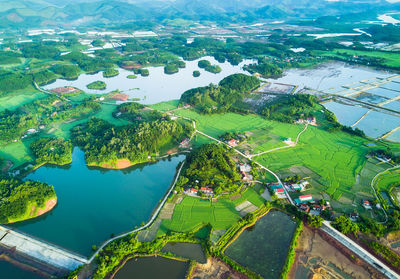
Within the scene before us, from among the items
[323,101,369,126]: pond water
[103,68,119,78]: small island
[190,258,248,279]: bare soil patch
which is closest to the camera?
[190,258,248,279]: bare soil patch

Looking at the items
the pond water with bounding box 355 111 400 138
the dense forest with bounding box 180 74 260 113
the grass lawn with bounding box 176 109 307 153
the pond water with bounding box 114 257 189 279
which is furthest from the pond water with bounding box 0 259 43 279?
the pond water with bounding box 355 111 400 138

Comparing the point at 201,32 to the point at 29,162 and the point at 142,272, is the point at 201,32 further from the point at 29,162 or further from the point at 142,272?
the point at 142,272

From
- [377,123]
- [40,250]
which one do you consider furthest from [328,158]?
[40,250]

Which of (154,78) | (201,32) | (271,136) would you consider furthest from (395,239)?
(201,32)

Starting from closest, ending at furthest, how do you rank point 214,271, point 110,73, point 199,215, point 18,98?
point 214,271, point 199,215, point 18,98, point 110,73

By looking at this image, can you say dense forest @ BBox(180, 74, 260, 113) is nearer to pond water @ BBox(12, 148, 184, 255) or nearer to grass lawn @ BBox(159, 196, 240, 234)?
pond water @ BBox(12, 148, 184, 255)

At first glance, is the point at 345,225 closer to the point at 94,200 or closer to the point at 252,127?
the point at 252,127
